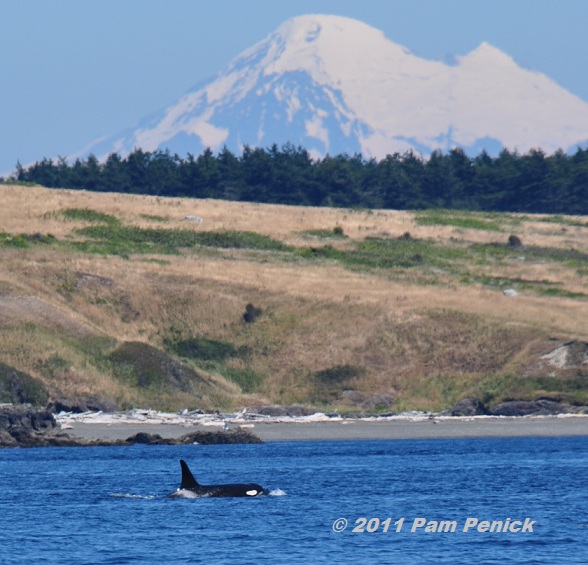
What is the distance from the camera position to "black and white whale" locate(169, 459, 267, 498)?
39750 mm

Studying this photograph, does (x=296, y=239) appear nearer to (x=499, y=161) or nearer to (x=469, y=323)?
(x=469, y=323)

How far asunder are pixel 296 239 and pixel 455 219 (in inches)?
953

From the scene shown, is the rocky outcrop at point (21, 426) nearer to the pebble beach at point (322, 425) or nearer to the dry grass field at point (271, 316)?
the pebble beach at point (322, 425)

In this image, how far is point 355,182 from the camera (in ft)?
528

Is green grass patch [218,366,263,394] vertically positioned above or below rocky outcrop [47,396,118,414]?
above

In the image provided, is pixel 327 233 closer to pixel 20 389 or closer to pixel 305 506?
pixel 20 389

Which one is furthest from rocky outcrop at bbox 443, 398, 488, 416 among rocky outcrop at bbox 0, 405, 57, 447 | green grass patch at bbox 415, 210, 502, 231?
green grass patch at bbox 415, 210, 502, 231

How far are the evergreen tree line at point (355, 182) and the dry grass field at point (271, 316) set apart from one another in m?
42.6

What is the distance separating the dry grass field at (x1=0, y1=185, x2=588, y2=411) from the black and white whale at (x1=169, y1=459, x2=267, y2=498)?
94.5 ft

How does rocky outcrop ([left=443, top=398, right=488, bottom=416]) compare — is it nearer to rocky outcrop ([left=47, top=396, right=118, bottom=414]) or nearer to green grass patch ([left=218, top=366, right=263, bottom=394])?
green grass patch ([left=218, top=366, right=263, bottom=394])

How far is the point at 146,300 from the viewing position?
86688mm

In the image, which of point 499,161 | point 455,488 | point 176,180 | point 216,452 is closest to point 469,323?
point 216,452

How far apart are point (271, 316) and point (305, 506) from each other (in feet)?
155

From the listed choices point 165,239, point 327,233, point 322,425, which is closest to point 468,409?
point 322,425
